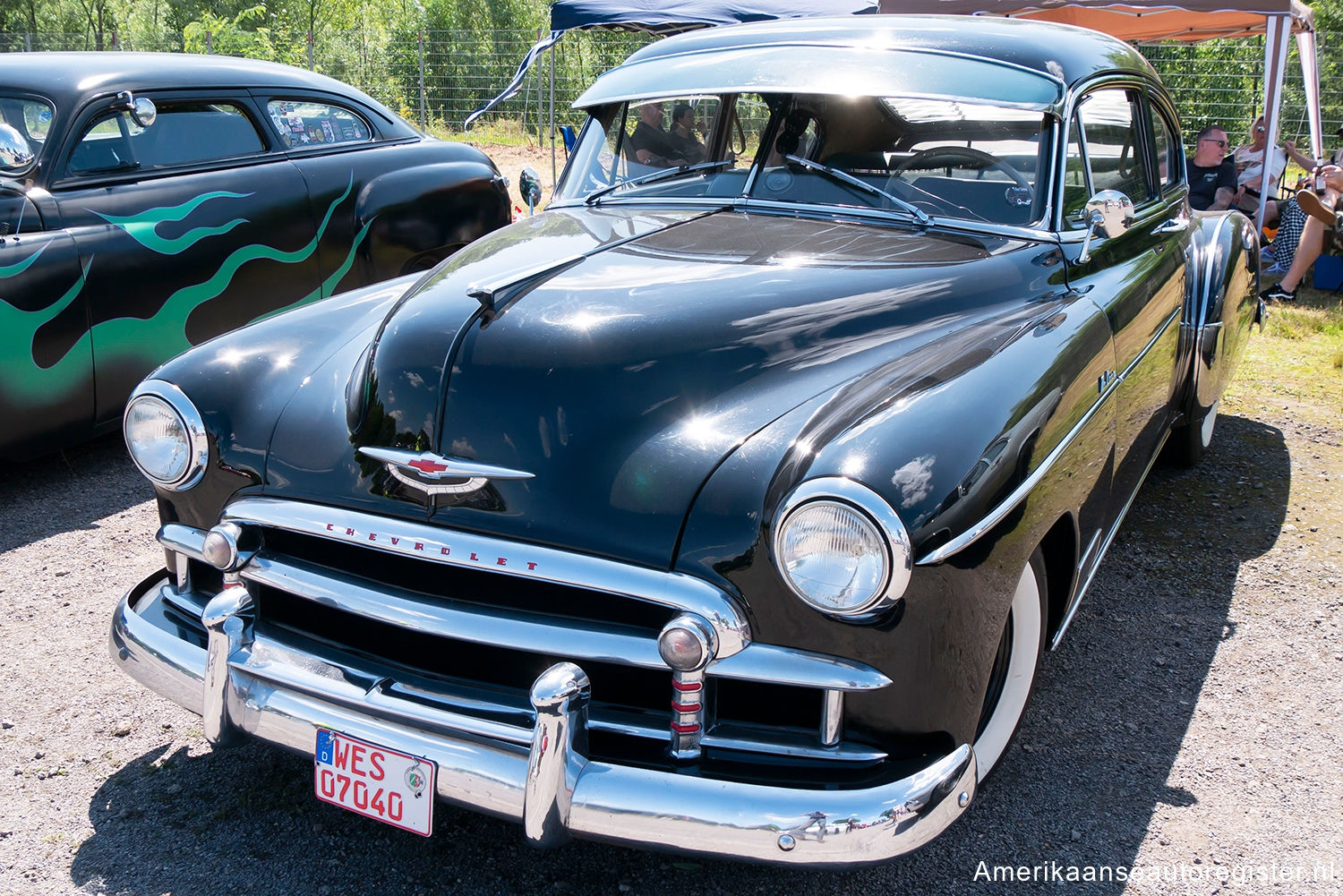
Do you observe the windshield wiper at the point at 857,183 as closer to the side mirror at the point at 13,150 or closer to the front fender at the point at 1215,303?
the front fender at the point at 1215,303

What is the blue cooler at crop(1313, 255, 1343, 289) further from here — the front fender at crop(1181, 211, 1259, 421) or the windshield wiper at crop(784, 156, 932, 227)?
the windshield wiper at crop(784, 156, 932, 227)

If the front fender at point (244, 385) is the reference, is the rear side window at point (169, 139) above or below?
above

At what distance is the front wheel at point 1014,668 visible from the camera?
88.7 inches

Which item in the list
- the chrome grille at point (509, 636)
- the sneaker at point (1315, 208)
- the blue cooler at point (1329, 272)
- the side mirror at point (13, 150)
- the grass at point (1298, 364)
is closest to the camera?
the chrome grille at point (509, 636)

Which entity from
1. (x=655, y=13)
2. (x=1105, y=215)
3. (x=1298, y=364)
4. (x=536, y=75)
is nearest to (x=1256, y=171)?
(x=1298, y=364)

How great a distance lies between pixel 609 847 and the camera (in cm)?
237

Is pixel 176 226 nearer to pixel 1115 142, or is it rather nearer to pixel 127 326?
pixel 127 326

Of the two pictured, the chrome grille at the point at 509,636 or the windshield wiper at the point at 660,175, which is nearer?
the chrome grille at the point at 509,636

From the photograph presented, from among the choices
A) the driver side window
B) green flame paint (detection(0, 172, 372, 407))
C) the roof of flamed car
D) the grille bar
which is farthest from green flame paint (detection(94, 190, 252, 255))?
the driver side window

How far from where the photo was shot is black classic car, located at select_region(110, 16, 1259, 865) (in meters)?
1.82

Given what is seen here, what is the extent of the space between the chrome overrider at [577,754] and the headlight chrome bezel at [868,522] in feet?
0.35

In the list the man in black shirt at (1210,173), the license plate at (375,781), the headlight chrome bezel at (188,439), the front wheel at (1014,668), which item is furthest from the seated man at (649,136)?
the man in black shirt at (1210,173)

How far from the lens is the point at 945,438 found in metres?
1.91

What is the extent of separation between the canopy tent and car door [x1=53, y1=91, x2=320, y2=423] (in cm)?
539
